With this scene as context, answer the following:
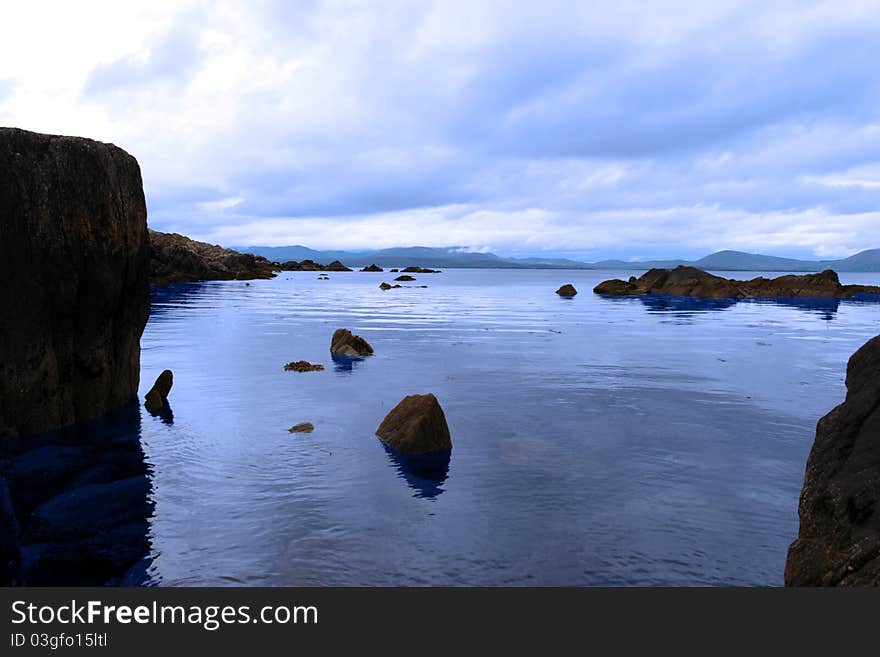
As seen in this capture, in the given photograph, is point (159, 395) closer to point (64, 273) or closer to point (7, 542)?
point (64, 273)

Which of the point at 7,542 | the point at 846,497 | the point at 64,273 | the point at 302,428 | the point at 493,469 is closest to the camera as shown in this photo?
the point at 846,497

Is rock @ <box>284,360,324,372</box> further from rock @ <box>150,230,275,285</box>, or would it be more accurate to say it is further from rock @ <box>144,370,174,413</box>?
rock @ <box>150,230,275,285</box>

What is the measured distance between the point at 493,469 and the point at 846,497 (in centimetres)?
742

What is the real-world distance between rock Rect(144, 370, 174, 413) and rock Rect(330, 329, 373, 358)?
34.7ft

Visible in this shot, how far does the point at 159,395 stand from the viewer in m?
18.3

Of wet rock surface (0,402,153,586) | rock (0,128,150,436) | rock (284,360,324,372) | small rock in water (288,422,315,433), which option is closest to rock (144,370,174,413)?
rock (0,128,150,436)

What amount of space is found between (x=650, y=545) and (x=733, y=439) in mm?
7528

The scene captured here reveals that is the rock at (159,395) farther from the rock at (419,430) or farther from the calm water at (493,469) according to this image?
the rock at (419,430)

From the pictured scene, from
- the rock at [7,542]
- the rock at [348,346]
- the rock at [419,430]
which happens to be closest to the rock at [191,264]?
the rock at [348,346]

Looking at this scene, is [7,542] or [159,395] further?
[159,395]

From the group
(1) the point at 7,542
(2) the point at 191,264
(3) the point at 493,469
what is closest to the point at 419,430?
(3) the point at 493,469

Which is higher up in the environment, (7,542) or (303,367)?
(303,367)

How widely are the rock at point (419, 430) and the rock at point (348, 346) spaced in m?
14.2

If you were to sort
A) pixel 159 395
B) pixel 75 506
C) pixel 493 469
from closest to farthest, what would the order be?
1. pixel 75 506
2. pixel 493 469
3. pixel 159 395
